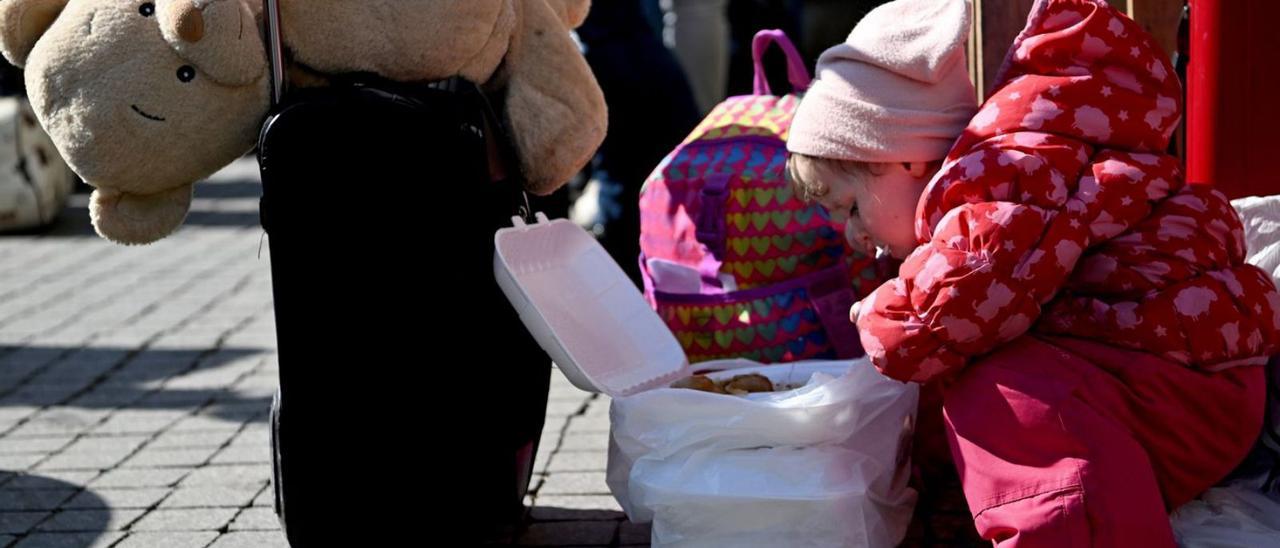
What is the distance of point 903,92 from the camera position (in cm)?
273

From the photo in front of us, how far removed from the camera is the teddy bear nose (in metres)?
2.72

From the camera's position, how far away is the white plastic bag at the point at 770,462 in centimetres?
280

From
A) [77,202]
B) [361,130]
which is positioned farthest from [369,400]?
[77,202]

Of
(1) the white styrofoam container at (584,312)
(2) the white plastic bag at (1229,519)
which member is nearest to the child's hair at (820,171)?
(1) the white styrofoam container at (584,312)

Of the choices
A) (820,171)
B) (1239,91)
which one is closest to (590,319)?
(820,171)

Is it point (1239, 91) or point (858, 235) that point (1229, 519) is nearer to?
point (858, 235)

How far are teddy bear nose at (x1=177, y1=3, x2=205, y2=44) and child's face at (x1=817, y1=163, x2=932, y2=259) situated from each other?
3.81 feet

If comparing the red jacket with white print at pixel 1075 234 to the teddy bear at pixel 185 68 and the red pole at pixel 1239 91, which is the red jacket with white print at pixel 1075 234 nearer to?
the red pole at pixel 1239 91

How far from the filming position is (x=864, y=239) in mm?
2842

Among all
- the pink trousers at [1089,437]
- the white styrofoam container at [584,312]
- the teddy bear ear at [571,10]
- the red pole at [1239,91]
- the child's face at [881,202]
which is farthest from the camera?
the teddy bear ear at [571,10]

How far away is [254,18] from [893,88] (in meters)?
1.18

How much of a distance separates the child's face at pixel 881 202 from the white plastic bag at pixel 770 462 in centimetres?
25

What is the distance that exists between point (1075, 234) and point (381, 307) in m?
1.21

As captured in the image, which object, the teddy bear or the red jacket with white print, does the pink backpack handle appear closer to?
the teddy bear
